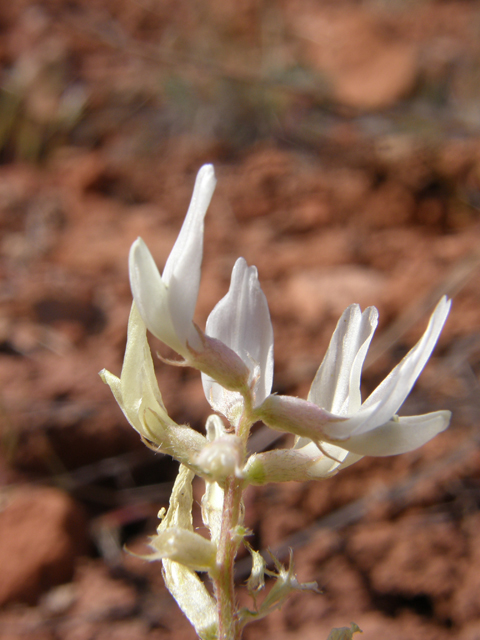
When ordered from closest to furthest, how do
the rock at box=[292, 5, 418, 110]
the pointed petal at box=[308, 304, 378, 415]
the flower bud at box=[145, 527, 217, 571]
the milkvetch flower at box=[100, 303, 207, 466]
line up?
1. the flower bud at box=[145, 527, 217, 571]
2. the milkvetch flower at box=[100, 303, 207, 466]
3. the pointed petal at box=[308, 304, 378, 415]
4. the rock at box=[292, 5, 418, 110]

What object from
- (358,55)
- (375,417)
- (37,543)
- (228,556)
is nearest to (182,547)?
(228,556)

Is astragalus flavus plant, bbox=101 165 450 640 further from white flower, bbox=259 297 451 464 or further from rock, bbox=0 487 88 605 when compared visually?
rock, bbox=0 487 88 605

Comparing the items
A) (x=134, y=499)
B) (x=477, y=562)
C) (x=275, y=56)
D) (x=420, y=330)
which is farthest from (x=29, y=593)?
(x=275, y=56)

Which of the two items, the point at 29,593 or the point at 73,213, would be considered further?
the point at 73,213

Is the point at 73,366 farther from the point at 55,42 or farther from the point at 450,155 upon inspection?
the point at 55,42

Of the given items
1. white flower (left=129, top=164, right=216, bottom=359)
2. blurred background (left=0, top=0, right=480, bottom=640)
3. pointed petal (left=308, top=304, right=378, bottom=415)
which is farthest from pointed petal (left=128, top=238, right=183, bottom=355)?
blurred background (left=0, top=0, right=480, bottom=640)

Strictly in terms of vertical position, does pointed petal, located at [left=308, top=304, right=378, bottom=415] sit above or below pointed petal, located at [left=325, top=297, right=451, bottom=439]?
below
